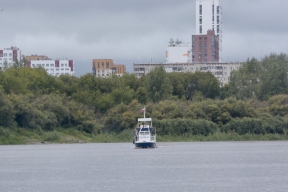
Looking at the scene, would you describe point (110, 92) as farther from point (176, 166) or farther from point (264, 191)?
point (264, 191)

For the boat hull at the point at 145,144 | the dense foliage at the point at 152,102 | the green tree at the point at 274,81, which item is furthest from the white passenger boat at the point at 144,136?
the green tree at the point at 274,81

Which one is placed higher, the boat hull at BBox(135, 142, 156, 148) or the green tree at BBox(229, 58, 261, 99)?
the green tree at BBox(229, 58, 261, 99)

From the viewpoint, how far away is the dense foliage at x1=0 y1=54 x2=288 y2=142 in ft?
405

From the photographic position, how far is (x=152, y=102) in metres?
141

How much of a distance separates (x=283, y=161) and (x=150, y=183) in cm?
2533

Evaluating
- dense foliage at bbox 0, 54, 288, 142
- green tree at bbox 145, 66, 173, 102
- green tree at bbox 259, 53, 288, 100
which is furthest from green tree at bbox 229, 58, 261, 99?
green tree at bbox 145, 66, 173, 102

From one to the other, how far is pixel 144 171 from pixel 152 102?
71091 millimetres

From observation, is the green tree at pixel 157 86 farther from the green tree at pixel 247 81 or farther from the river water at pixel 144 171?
the river water at pixel 144 171

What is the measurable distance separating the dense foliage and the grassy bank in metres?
0.80

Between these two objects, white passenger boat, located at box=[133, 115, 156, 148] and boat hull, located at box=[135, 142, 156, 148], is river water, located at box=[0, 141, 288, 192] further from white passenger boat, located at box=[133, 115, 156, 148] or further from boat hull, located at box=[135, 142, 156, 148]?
white passenger boat, located at box=[133, 115, 156, 148]

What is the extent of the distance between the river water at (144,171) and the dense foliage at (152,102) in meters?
20.3

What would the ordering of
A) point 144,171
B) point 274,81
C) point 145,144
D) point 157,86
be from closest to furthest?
point 144,171, point 145,144, point 157,86, point 274,81

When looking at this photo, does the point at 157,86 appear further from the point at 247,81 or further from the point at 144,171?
the point at 144,171

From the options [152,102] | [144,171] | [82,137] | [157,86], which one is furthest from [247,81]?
Answer: [144,171]
